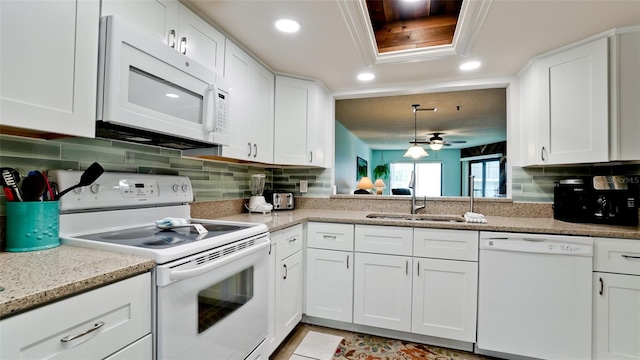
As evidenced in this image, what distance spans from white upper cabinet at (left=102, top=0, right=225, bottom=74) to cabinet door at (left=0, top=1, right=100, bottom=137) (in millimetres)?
136

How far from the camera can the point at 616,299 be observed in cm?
166

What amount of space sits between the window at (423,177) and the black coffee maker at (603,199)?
6961 millimetres

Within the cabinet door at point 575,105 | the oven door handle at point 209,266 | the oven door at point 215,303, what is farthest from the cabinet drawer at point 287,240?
the cabinet door at point 575,105

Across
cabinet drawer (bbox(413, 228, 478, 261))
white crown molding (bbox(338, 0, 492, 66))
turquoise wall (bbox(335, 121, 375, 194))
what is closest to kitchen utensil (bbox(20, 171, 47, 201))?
white crown molding (bbox(338, 0, 492, 66))

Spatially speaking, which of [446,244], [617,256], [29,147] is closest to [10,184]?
[29,147]

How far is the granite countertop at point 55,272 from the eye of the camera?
658mm

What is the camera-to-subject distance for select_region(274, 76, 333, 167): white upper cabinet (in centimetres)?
243

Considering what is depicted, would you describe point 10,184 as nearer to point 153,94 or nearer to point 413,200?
point 153,94

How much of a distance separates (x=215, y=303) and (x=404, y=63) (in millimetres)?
1975

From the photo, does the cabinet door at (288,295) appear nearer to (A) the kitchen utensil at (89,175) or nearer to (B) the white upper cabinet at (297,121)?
(B) the white upper cabinet at (297,121)

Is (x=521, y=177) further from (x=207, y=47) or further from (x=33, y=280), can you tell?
(x=33, y=280)

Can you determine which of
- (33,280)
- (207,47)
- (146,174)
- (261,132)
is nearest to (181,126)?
(146,174)

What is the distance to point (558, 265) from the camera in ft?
5.75

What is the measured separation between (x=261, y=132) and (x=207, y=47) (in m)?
0.72
